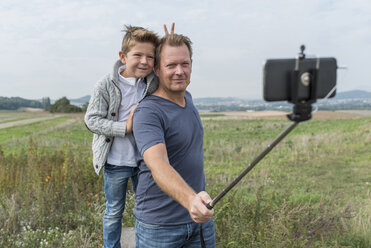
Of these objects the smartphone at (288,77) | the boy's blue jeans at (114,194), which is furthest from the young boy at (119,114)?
the smartphone at (288,77)

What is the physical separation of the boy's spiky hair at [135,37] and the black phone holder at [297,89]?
161 centimetres

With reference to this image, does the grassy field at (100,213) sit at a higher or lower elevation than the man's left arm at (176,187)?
lower

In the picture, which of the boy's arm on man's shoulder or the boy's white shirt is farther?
the boy's white shirt

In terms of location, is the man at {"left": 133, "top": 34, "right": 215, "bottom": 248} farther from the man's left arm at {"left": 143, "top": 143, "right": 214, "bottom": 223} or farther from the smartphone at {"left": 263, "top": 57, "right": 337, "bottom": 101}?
the smartphone at {"left": 263, "top": 57, "right": 337, "bottom": 101}

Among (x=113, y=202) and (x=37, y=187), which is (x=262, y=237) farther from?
(x=37, y=187)

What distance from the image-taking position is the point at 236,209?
13.3ft

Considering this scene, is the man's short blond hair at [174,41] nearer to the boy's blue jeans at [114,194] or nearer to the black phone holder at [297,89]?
the black phone holder at [297,89]

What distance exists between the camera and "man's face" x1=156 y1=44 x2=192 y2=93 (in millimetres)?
1938

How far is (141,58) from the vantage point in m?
2.50

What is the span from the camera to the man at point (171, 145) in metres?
1.92

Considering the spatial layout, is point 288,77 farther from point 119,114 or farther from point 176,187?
point 119,114

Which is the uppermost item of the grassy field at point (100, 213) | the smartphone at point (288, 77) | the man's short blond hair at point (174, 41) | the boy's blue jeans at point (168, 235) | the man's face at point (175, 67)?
the man's short blond hair at point (174, 41)

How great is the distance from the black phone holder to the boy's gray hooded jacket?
1.65 m

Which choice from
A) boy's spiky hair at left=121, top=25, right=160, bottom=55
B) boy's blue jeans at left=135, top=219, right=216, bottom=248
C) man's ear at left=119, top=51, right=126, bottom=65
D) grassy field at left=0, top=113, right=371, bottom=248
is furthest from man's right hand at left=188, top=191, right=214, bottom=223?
grassy field at left=0, top=113, right=371, bottom=248
